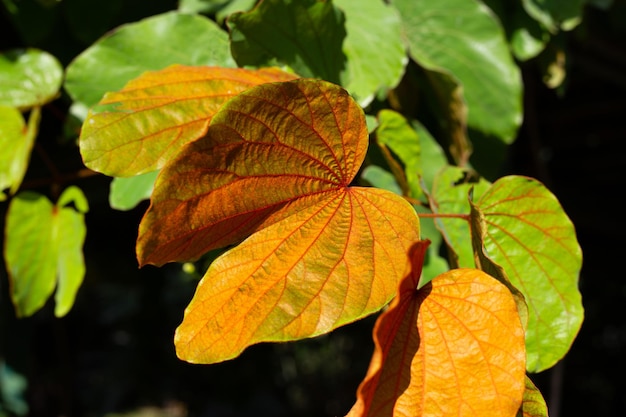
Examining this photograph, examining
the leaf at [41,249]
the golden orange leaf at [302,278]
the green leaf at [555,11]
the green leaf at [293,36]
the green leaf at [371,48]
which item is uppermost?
the green leaf at [293,36]

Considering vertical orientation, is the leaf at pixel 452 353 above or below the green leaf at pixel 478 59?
above

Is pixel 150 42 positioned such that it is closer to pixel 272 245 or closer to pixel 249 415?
pixel 272 245

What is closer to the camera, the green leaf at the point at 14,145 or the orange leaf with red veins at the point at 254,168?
the orange leaf with red veins at the point at 254,168

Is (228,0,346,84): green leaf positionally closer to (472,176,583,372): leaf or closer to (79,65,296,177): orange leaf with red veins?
(79,65,296,177): orange leaf with red veins

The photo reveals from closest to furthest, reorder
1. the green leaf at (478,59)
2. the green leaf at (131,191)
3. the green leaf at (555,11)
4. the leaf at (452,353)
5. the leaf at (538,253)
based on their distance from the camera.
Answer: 1. the leaf at (452,353)
2. the leaf at (538,253)
3. the green leaf at (131,191)
4. the green leaf at (478,59)
5. the green leaf at (555,11)

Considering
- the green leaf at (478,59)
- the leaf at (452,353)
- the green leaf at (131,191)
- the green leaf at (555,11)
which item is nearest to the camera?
the leaf at (452,353)

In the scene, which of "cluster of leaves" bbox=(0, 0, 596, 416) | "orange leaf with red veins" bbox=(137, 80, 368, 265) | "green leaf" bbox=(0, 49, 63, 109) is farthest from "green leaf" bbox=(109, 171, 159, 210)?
"orange leaf with red veins" bbox=(137, 80, 368, 265)

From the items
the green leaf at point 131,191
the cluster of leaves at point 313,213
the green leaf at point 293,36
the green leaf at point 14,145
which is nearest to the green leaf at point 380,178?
the cluster of leaves at point 313,213

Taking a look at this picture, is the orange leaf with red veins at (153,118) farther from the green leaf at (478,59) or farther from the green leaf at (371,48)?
the green leaf at (478,59)
